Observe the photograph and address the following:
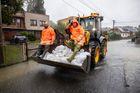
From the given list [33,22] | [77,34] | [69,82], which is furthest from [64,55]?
[33,22]

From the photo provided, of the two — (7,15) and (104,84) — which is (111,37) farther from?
(104,84)

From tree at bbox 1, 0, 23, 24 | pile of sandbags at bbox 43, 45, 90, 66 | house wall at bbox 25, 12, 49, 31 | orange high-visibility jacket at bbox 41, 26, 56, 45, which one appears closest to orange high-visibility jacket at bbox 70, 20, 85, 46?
pile of sandbags at bbox 43, 45, 90, 66

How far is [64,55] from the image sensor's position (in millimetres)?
8133

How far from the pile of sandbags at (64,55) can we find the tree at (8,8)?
1198cm

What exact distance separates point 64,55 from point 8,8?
13018 mm

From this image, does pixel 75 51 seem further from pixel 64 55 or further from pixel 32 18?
pixel 32 18

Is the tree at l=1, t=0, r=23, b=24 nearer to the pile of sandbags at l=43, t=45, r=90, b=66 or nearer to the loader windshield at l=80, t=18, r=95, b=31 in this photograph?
the loader windshield at l=80, t=18, r=95, b=31

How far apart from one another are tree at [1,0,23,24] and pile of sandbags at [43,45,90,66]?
472 inches

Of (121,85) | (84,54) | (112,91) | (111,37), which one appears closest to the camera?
(112,91)

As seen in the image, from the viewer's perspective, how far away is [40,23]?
47.9m

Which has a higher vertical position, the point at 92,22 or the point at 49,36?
the point at 92,22

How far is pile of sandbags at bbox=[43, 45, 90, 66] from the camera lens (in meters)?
7.31

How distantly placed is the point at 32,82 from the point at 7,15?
1357 centimetres

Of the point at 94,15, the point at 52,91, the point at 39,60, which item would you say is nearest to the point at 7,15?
the point at 94,15
